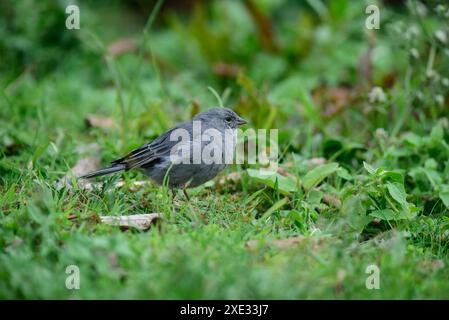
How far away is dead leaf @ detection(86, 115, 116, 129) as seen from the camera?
238 inches

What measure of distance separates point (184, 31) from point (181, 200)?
429 cm

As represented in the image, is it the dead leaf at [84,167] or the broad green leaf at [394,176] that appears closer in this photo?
the broad green leaf at [394,176]

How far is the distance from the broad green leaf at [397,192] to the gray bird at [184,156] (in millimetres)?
1245

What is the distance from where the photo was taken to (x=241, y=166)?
550 centimetres

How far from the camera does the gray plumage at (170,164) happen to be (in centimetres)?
466

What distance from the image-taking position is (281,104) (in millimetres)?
6496

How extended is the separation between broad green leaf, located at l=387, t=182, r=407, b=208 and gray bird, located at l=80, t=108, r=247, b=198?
1.24 metres

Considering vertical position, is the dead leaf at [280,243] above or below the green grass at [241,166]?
below

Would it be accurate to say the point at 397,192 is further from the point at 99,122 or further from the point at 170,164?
the point at 99,122

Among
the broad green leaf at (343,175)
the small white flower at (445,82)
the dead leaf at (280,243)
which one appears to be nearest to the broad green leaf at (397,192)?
the broad green leaf at (343,175)

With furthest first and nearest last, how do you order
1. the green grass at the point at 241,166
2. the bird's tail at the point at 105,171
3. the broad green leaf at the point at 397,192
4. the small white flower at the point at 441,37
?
the small white flower at the point at 441,37 → the bird's tail at the point at 105,171 → the broad green leaf at the point at 397,192 → the green grass at the point at 241,166

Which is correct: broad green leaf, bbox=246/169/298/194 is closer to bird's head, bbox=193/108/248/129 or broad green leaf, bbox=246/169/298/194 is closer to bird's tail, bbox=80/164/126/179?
bird's head, bbox=193/108/248/129

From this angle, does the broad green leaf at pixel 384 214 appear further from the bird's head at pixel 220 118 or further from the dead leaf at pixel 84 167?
the dead leaf at pixel 84 167

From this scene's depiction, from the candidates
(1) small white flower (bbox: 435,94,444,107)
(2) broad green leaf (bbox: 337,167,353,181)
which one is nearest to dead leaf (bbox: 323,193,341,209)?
(2) broad green leaf (bbox: 337,167,353,181)
